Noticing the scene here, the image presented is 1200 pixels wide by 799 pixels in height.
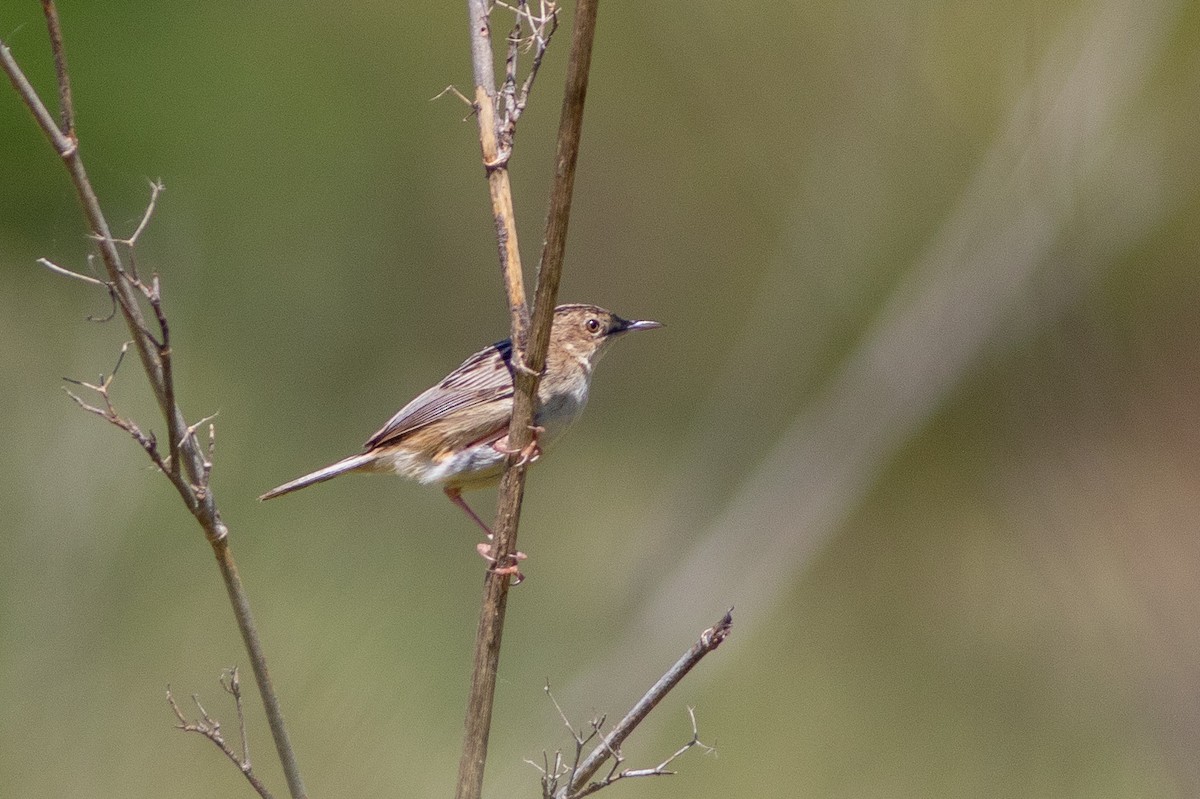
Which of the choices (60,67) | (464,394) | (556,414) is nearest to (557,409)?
(556,414)

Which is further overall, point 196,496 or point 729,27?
point 729,27

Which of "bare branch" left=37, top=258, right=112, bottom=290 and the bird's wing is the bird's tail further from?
"bare branch" left=37, top=258, right=112, bottom=290

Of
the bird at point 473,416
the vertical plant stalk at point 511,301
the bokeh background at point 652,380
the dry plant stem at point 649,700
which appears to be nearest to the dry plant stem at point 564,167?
the vertical plant stalk at point 511,301

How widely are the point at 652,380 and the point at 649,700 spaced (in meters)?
6.92

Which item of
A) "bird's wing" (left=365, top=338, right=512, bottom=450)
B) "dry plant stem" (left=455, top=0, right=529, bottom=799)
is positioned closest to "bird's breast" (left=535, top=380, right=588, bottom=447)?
"bird's wing" (left=365, top=338, right=512, bottom=450)

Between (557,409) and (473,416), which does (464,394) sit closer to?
(473,416)

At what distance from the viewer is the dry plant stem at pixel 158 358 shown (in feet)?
6.54

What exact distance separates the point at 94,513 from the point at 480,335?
2761mm

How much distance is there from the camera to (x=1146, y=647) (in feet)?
21.1

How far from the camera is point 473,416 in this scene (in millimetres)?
4195

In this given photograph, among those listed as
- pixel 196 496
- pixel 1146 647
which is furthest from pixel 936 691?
pixel 196 496

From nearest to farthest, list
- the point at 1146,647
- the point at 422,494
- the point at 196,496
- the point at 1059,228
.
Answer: the point at 196,496 < the point at 1146,647 < the point at 1059,228 < the point at 422,494

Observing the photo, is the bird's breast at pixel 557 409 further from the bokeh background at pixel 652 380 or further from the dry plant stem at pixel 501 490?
the bokeh background at pixel 652 380

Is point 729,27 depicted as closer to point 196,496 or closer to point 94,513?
point 94,513
